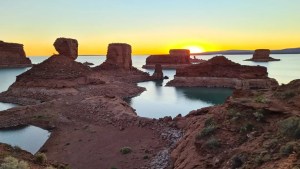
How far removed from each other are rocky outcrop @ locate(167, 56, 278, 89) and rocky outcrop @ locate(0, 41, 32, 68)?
116049 mm

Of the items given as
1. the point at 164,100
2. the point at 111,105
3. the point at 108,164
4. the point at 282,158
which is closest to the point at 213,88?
the point at 164,100

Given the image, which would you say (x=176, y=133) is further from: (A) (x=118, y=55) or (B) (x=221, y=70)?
(A) (x=118, y=55)

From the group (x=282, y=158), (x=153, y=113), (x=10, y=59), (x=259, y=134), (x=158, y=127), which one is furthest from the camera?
(x=10, y=59)

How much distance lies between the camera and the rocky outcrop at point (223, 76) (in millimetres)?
77275

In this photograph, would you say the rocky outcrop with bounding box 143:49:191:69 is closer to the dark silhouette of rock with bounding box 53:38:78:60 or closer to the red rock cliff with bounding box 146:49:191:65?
the red rock cliff with bounding box 146:49:191:65

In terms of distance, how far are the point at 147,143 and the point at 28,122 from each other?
15551 millimetres

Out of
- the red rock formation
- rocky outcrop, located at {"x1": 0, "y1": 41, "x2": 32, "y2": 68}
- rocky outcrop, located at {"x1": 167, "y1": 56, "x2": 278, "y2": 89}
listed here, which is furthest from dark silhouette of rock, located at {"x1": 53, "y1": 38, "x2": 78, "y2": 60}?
rocky outcrop, located at {"x1": 0, "y1": 41, "x2": 32, "y2": 68}

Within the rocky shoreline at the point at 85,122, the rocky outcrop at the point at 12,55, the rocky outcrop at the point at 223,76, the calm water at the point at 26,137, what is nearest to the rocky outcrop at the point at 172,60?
the rocky outcrop at the point at 12,55

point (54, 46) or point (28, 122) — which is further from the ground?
point (54, 46)

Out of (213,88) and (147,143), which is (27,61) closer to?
(213,88)

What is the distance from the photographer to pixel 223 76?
82.1 meters

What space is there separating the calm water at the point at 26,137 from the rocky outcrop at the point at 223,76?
171 feet

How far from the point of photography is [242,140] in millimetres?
16641

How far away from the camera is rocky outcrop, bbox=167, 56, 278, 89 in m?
77.3
